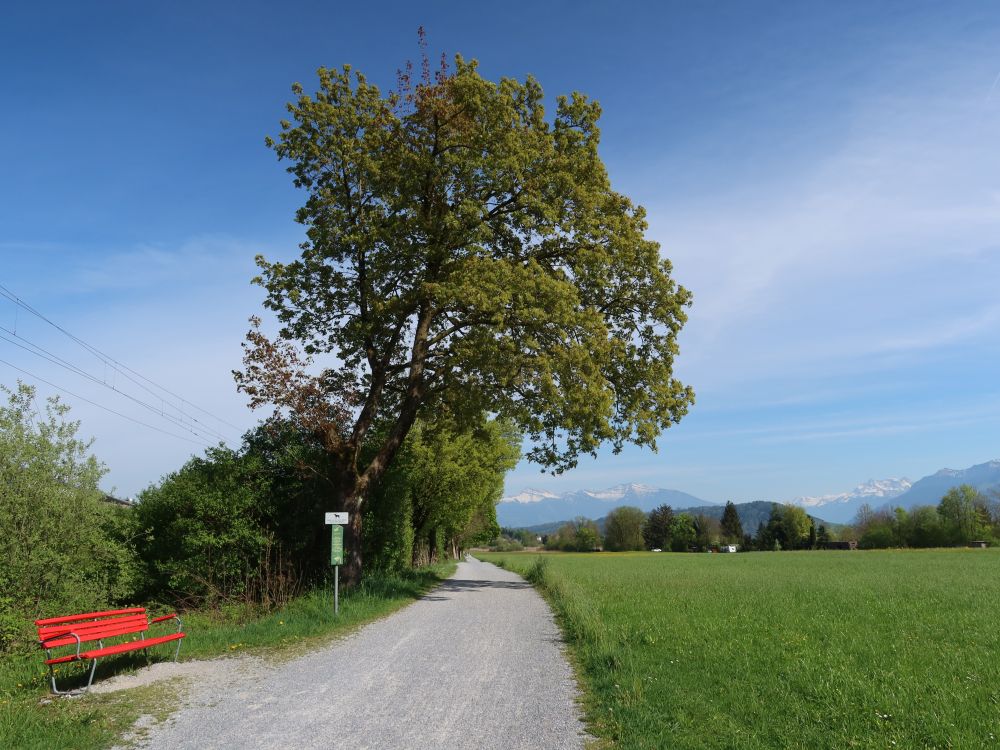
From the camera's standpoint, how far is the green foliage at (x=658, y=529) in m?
137

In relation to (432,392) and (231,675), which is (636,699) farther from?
(432,392)

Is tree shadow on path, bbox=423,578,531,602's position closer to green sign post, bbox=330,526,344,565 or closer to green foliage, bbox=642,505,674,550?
green sign post, bbox=330,526,344,565

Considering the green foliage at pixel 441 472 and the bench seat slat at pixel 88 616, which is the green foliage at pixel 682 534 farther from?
the bench seat slat at pixel 88 616

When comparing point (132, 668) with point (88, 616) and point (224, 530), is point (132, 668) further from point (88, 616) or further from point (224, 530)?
point (224, 530)

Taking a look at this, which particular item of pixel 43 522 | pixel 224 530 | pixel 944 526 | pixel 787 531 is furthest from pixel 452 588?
pixel 787 531

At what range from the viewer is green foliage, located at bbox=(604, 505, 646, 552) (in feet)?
459

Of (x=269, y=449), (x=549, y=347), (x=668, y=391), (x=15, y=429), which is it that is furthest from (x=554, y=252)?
(x=15, y=429)

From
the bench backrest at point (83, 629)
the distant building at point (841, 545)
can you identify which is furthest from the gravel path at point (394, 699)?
the distant building at point (841, 545)

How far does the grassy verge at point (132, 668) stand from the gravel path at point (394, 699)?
509 millimetres

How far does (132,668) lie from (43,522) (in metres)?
3.71

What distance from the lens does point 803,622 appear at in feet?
44.4

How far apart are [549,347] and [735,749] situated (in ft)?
41.8

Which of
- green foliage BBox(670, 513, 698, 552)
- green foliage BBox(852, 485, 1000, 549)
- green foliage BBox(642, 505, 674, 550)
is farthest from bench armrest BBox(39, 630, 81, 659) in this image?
green foliage BBox(642, 505, 674, 550)

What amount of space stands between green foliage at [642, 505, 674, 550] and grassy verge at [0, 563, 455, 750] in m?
130
